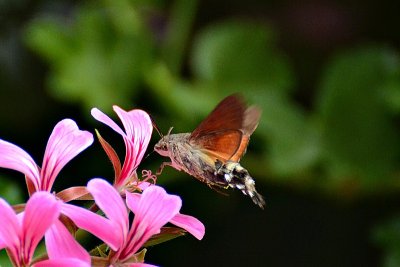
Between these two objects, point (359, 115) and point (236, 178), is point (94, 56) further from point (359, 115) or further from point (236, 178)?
point (236, 178)

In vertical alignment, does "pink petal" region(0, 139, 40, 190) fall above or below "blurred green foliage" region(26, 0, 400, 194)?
above

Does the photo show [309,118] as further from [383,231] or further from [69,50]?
[69,50]

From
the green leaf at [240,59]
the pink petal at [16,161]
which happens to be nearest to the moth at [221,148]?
the pink petal at [16,161]

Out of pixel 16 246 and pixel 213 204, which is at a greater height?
pixel 16 246

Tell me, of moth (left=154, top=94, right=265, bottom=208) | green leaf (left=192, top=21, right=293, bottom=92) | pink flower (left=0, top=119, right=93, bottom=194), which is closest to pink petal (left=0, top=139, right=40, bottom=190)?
pink flower (left=0, top=119, right=93, bottom=194)

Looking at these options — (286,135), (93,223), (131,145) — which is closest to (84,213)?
(93,223)

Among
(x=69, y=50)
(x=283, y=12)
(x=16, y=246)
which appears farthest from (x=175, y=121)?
(x=16, y=246)

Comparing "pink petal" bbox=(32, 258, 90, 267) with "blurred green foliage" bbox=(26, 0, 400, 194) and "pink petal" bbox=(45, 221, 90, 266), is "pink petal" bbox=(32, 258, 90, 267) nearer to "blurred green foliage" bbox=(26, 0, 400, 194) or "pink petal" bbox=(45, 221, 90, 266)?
"pink petal" bbox=(45, 221, 90, 266)
